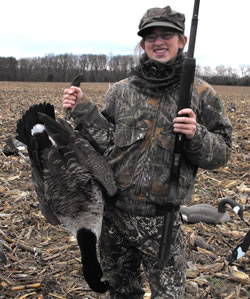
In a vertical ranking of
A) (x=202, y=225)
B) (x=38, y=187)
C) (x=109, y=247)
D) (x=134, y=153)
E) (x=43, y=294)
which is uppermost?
(x=134, y=153)

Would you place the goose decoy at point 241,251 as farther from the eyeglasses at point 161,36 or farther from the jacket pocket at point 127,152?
the eyeglasses at point 161,36

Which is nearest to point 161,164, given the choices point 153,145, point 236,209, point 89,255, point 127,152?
point 153,145

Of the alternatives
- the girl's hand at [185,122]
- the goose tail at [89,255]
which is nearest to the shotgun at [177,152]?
the girl's hand at [185,122]

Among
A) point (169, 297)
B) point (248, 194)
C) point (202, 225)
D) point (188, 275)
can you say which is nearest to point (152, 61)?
point (169, 297)

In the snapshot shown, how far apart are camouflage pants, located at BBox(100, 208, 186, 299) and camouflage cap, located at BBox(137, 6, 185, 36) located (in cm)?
145

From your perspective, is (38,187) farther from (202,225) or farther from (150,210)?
(202,225)

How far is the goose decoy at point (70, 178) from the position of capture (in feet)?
8.19

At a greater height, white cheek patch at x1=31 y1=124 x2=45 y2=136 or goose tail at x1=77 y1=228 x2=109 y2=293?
white cheek patch at x1=31 y1=124 x2=45 y2=136

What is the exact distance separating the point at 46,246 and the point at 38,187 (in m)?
2.11

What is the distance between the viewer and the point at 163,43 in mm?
2363

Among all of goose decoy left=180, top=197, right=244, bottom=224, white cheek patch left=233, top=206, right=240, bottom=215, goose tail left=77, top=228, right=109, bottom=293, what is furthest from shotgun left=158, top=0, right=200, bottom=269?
white cheek patch left=233, top=206, right=240, bottom=215

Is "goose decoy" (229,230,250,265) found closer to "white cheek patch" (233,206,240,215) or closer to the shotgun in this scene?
"white cheek patch" (233,206,240,215)

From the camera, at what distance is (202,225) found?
17.6 feet

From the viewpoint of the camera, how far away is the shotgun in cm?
214
